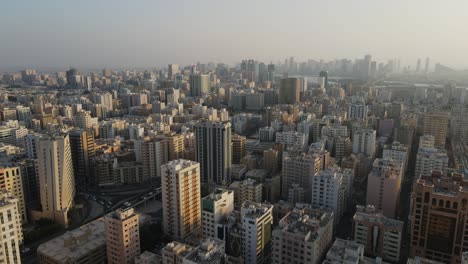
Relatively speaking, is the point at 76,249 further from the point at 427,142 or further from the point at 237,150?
the point at 427,142

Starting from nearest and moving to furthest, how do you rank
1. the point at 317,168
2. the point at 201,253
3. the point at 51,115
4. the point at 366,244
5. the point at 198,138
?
the point at 201,253, the point at 366,244, the point at 317,168, the point at 198,138, the point at 51,115

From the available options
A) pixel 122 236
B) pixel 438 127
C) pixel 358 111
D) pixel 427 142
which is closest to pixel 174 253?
pixel 122 236

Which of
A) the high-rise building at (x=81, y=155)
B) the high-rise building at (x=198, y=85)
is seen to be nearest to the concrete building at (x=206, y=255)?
the high-rise building at (x=81, y=155)

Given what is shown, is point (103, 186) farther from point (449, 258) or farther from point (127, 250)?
point (449, 258)

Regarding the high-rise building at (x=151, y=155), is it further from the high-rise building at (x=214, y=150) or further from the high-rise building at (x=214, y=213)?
the high-rise building at (x=214, y=213)

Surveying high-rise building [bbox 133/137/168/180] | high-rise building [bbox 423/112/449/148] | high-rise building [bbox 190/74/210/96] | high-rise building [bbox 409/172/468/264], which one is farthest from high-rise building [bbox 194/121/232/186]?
high-rise building [bbox 190/74/210/96]

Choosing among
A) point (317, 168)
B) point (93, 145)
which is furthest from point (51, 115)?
point (317, 168)
